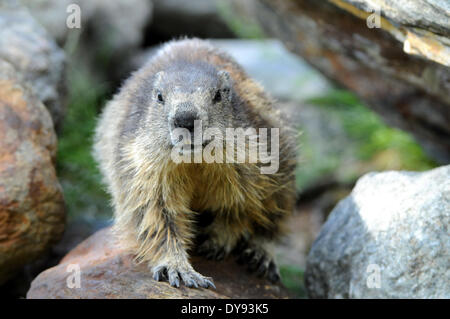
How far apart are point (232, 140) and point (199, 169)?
1.31 feet

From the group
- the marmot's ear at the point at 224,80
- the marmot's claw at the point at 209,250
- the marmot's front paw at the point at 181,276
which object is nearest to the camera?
the marmot's front paw at the point at 181,276

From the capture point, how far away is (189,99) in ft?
15.2

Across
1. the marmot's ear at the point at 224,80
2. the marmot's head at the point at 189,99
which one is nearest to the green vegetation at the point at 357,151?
the marmot's ear at the point at 224,80

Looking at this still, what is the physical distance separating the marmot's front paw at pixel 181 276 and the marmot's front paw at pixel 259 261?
1.00 metres

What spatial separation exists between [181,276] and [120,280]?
509 mm

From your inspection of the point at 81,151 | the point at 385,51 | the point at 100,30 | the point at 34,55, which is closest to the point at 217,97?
the point at 385,51

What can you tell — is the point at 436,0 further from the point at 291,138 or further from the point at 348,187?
the point at 348,187

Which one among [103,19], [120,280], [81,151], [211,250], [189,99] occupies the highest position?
[103,19]

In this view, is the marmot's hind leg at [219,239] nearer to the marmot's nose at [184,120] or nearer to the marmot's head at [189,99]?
the marmot's head at [189,99]

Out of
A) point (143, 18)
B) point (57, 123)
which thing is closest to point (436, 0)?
point (57, 123)

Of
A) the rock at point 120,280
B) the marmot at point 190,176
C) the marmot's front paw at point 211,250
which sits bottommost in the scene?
the rock at point 120,280

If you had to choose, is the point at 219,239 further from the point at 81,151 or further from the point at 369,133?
the point at 369,133

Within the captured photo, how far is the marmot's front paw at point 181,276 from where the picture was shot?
4820mm

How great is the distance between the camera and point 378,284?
4949 millimetres
